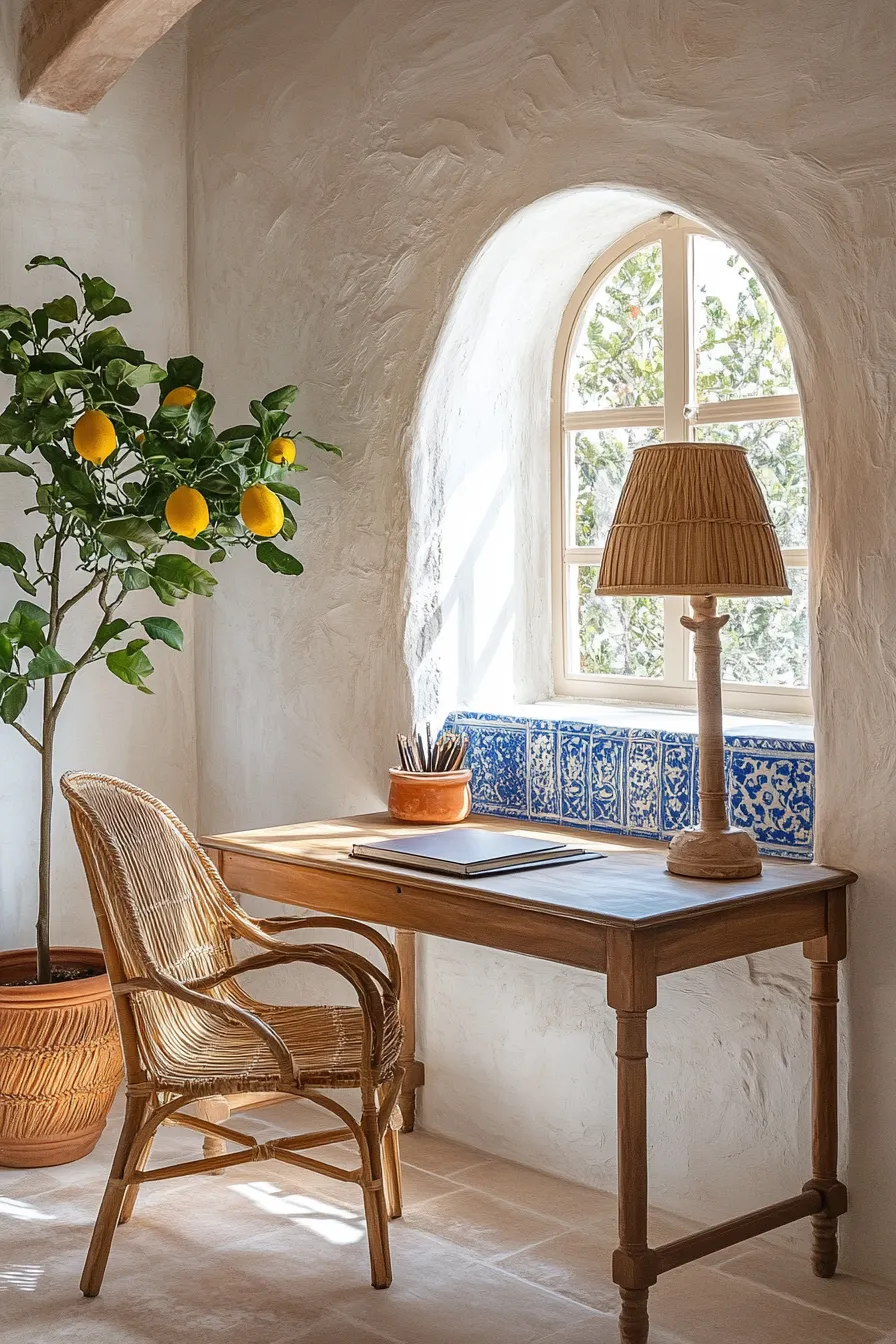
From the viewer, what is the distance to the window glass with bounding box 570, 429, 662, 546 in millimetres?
3699

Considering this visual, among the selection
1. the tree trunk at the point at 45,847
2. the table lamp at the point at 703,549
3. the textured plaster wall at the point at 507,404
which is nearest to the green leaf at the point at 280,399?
the textured plaster wall at the point at 507,404

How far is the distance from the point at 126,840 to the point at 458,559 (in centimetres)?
117

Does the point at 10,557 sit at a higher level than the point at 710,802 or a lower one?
higher

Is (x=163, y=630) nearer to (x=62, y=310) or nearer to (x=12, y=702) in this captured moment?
(x=12, y=702)

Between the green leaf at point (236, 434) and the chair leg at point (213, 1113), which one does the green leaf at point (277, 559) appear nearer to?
the green leaf at point (236, 434)

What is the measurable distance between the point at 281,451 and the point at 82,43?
1.20 m

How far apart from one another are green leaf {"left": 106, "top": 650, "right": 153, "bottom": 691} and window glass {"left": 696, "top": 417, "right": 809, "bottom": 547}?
4.80ft

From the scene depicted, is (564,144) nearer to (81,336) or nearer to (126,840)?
(81,336)

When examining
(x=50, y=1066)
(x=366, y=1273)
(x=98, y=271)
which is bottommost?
(x=366, y=1273)

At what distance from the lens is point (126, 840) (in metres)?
3.07

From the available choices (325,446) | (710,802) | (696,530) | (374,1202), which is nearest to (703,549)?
(696,530)

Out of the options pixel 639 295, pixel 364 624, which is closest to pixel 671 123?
pixel 639 295

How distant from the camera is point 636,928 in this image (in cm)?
247

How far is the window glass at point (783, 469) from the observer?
3314 mm
